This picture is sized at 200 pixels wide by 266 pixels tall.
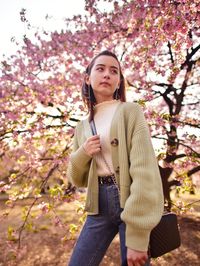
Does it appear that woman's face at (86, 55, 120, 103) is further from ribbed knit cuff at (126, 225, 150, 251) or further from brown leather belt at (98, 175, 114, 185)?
ribbed knit cuff at (126, 225, 150, 251)

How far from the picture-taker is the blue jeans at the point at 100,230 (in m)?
1.84

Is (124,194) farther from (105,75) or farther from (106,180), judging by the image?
(105,75)

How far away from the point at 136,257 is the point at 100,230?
383 millimetres

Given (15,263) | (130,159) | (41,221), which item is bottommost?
(15,263)

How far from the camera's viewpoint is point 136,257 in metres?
1.57

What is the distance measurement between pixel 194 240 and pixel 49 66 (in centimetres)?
542

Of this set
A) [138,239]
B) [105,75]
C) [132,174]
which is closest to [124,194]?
[132,174]

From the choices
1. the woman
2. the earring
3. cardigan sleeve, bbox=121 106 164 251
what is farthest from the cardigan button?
the earring

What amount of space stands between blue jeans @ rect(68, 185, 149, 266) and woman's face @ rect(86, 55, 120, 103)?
73 cm

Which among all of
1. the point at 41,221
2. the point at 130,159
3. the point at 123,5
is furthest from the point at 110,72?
the point at 41,221

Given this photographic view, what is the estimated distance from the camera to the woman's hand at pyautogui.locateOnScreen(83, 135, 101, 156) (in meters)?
1.87

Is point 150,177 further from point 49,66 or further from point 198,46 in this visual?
point 198,46

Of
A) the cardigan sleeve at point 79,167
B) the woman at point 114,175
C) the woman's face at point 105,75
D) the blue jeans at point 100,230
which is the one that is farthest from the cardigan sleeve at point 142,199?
the woman's face at point 105,75

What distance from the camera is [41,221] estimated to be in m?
9.30
